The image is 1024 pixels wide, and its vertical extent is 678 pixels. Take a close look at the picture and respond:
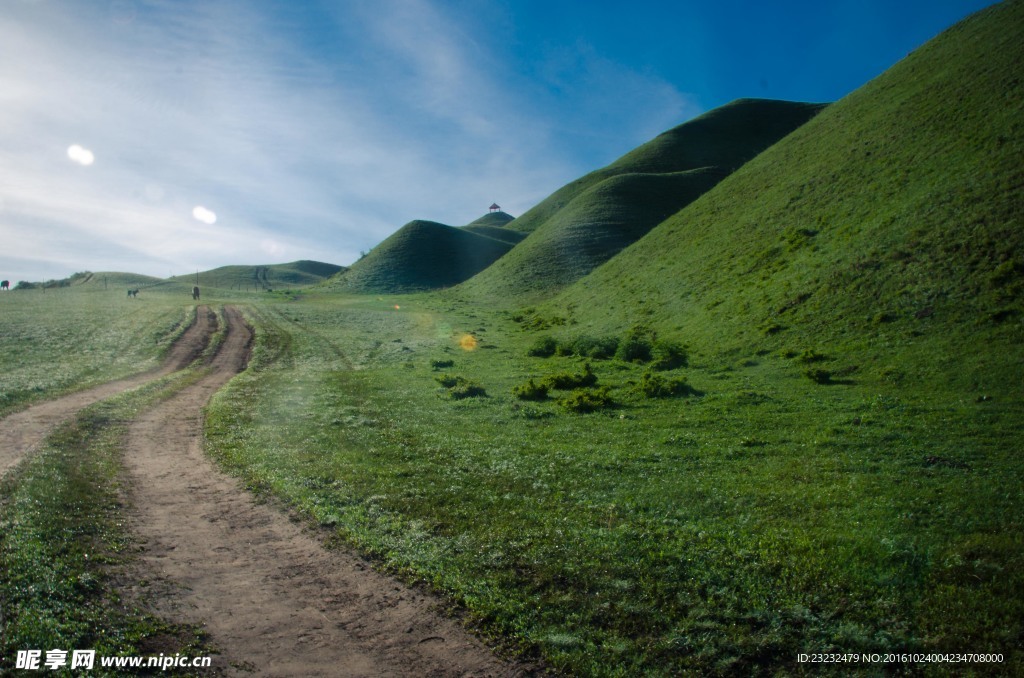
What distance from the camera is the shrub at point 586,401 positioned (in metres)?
23.8

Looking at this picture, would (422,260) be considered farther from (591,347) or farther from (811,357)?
(811,357)

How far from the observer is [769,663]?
7609 mm

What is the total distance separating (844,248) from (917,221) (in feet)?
15.0

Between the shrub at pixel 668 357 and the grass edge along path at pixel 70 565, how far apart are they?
27367 mm

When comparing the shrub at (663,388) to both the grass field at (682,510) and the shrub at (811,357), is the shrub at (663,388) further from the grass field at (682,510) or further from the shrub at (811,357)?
the shrub at (811,357)

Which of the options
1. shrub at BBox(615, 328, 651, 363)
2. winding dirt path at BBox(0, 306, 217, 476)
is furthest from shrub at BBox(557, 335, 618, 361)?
winding dirt path at BBox(0, 306, 217, 476)

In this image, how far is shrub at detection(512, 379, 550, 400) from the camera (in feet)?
87.7

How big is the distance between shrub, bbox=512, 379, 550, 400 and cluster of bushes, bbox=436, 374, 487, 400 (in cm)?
197

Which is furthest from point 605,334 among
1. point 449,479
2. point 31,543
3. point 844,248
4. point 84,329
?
point 84,329

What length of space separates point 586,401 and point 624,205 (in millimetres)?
109008

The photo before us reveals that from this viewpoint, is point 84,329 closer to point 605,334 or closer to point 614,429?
point 605,334

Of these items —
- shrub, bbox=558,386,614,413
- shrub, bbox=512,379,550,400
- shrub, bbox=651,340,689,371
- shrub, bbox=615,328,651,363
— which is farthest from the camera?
shrub, bbox=615,328,651,363

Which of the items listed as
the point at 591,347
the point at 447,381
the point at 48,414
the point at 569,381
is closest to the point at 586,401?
the point at 569,381

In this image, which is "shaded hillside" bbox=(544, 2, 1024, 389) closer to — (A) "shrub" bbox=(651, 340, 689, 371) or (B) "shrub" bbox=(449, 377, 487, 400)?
(A) "shrub" bbox=(651, 340, 689, 371)
